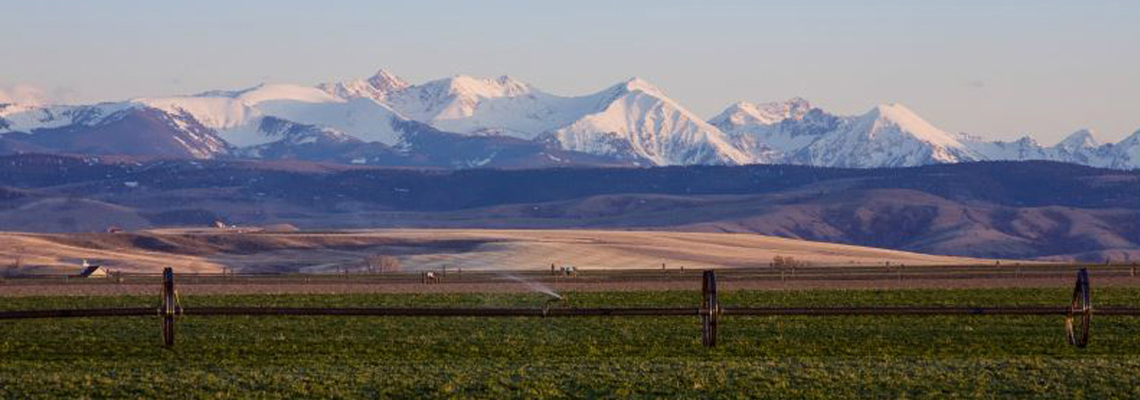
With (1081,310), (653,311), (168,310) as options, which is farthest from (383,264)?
(1081,310)

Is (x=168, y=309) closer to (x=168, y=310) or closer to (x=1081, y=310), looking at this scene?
(x=168, y=310)

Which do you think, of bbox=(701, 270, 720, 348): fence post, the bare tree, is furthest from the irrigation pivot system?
the bare tree

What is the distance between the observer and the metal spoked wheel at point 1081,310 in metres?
32.4

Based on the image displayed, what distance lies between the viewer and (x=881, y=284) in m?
69.6

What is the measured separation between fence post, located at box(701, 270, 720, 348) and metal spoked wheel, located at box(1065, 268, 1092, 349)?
6.18 metres

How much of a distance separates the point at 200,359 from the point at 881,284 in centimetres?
4239

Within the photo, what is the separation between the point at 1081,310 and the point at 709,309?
6.49 m

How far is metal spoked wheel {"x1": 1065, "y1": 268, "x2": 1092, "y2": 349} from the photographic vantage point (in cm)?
3244

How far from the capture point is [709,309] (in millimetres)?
32500

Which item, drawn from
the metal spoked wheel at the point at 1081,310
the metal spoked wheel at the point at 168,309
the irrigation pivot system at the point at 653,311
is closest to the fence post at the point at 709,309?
the irrigation pivot system at the point at 653,311

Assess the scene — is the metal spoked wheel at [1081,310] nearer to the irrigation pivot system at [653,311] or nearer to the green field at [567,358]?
the irrigation pivot system at [653,311]

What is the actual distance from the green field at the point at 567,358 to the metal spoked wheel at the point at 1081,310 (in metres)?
0.31

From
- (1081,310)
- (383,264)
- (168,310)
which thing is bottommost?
(1081,310)

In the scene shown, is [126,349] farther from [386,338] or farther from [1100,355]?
[1100,355]
